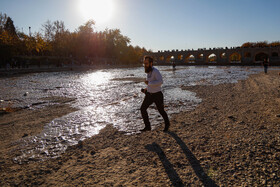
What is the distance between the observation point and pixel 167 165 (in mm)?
2906

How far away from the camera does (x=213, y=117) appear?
5297mm

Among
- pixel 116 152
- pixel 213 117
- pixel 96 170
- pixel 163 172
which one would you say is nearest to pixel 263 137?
pixel 213 117

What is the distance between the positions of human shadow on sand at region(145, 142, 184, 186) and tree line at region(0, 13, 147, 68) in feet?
125

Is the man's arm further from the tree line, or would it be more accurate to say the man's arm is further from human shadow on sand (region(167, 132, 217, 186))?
the tree line

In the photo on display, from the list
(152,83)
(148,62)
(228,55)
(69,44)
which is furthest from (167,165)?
(228,55)

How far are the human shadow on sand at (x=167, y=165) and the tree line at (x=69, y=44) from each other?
38146 millimetres

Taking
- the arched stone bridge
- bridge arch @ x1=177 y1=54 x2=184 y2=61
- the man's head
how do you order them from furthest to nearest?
bridge arch @ x1=177 y1=54 x2=184 y2=61 < the arched stone bridge < the man's head

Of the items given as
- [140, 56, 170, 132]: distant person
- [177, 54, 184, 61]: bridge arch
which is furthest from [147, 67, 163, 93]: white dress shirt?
[177, 54, 184, 61]: bridge arch

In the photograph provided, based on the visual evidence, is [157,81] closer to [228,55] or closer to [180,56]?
[228,55]

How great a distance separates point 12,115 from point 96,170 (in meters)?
4.72

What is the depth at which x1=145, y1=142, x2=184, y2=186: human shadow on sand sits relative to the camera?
2.51 m

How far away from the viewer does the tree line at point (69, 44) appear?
41.7 meters

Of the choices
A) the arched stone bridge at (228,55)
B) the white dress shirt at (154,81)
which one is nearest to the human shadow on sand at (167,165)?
the white dress shirt at (154,81)

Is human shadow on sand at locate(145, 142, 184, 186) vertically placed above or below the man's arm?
below
